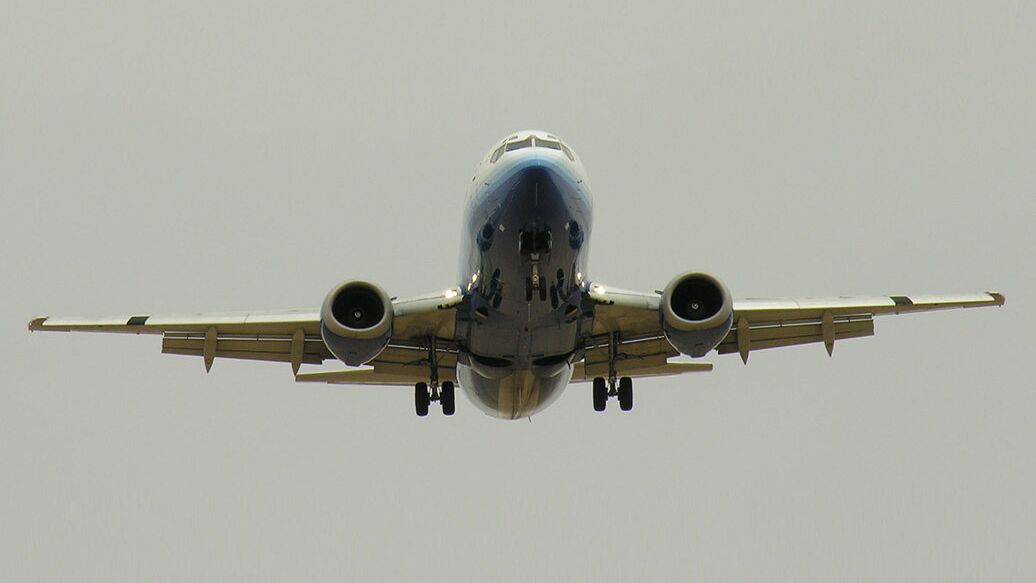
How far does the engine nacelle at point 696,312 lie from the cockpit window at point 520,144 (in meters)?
3.52

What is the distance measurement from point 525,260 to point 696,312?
3258 millimetres

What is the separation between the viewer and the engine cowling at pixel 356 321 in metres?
24.6

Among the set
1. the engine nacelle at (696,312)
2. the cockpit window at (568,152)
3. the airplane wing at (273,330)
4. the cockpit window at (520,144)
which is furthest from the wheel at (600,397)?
the cockpit window at (520,144)

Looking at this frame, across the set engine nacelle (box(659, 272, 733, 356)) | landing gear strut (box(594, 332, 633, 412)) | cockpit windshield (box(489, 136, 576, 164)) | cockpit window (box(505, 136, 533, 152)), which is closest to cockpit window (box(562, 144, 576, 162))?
cockpit windshield (box(489, 136, 576, 164))

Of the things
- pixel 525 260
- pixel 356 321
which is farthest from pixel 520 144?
pixel 356 321

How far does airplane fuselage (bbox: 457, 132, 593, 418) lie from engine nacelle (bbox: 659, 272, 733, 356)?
182 centimetres

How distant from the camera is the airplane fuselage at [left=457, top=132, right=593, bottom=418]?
23.9 metres

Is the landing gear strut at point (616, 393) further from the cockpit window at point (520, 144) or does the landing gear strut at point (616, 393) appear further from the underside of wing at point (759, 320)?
the cockpit window at point (520, 144)

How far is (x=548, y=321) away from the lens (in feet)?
86.7

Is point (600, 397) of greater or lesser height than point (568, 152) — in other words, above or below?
below

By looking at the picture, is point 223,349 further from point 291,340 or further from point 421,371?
point 421,371

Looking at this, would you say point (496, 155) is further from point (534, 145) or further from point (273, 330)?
point (273, 330)

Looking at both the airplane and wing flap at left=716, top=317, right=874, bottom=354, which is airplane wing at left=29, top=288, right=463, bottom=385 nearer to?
the airplane

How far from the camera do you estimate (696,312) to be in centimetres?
2531
